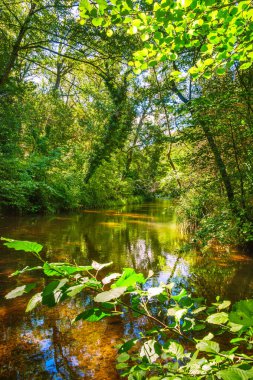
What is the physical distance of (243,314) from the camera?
799mm

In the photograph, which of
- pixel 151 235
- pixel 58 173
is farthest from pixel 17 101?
pixel 151 235

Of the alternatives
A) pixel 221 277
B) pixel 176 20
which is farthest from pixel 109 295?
pixel 221 277

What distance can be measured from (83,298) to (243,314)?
4.30 meters

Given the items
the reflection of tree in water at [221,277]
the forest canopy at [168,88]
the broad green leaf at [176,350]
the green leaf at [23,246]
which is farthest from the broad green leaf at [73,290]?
the reflection of tree in water at [221,277]

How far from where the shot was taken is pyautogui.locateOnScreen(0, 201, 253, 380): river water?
3.02 m

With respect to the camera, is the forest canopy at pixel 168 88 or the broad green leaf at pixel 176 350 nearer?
the broad green leaf at pixel 176 350

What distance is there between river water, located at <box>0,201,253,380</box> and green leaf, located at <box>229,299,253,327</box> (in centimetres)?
58

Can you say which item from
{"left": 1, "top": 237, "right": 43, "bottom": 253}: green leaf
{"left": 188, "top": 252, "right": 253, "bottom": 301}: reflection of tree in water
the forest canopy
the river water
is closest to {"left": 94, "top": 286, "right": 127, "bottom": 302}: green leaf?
{"left": 1, "top": 237, "right": 43, "bottom": 253}: green leaf

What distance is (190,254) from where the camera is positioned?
8.44 meters

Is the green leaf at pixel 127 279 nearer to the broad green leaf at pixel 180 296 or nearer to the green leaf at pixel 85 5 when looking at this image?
the broad green leaf at pixel 180 296

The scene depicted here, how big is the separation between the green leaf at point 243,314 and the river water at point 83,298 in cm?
58

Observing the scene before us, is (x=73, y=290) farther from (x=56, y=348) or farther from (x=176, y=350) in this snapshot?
(x=56, y=348)

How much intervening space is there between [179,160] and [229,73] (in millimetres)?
2513

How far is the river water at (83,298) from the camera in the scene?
3.02 meters
